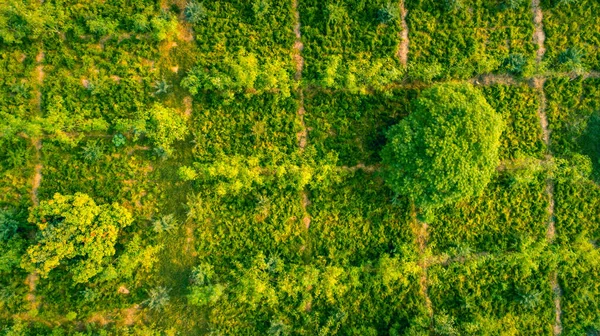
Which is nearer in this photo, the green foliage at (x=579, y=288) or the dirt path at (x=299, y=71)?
the dirt path at (x=299, y=71)

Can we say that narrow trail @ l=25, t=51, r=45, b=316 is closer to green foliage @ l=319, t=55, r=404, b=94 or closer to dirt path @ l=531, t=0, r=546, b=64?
green foliage @ l=319, t=55, r=404, b=94

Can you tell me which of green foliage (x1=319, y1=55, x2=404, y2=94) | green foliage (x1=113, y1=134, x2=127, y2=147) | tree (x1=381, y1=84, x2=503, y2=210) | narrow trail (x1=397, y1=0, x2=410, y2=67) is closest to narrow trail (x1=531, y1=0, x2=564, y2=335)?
tree (x1=381, y1=84, x2=503, y2=210)

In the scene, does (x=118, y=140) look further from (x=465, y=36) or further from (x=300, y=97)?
(x=465, y=36)

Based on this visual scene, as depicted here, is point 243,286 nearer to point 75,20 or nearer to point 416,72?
point 416,72

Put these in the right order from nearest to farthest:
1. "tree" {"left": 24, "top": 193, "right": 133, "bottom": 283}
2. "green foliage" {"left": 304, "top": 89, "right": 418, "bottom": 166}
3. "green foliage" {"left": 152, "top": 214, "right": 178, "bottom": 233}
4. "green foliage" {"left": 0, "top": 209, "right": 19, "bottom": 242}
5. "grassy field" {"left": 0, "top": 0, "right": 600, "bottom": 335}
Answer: "tree" {"left": 24, "top": 193, "right": 133, "bottom": 283} < "green foliage" {"left": 0, "top": 209, "right": 19, "bottom": 242} < "green foliage" {"left": 152, "top": 214, "right": 178, "bottom": 233} < "grassy field" {"left": 0, "top": 0, "right": 600, "bottom": 335} < "green foliage" {"left": 304, "top": 89, "right": 418, "bottom": 166}

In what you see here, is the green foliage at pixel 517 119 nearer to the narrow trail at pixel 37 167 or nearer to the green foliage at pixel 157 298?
the green foliage at pixel 157 298

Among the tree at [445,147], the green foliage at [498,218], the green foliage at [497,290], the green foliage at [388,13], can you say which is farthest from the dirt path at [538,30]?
the green foliage at [497,290]
